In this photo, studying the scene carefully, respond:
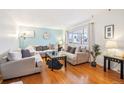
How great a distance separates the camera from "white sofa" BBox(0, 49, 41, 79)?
8.23 feet

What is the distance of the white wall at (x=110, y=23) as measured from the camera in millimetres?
3023

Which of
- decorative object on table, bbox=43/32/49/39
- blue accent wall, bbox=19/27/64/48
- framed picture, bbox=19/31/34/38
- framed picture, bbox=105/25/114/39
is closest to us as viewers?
framed picture, bbox=105/25/114/39

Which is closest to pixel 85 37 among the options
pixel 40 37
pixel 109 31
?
pixel 109 31

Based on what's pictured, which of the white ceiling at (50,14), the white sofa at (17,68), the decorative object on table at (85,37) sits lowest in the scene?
the white sofa at (17,68)

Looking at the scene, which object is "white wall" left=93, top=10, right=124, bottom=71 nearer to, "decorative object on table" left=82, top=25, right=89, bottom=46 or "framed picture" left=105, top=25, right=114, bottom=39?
"framed picture" left=105, top=25, right=114, bottom=39

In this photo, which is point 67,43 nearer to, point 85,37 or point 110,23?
point 85,37

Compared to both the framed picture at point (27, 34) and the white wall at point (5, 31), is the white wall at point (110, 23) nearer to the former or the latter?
the white wall at point (5, 31)

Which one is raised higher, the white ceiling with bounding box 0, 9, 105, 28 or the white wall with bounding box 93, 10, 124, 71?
the white ceiling with bounding box 0, 9, 105, 28

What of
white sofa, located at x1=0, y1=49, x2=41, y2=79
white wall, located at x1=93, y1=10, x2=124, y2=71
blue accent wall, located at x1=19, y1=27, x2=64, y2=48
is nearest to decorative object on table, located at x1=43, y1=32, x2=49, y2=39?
blue accent wall, located at x1=19, y1=27, x2=64, y2=48

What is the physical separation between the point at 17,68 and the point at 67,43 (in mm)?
4471

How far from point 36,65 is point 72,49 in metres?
2.07

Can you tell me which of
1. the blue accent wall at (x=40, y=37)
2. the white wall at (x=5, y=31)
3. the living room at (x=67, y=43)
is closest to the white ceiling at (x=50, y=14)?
the living room at (x=67, y=43)

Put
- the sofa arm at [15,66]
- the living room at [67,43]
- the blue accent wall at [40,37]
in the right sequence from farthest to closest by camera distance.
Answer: the blue accent wall at [40,37] → the living room at [67,43] → the sofa arm at [15,66]
